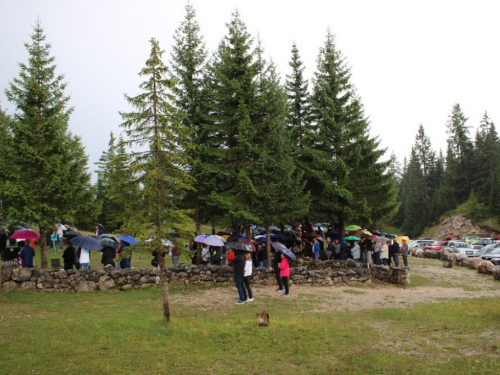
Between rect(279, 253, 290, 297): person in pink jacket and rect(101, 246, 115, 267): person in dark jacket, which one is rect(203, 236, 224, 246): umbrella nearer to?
rect(279, 253, 290, 297): person in pink jacket

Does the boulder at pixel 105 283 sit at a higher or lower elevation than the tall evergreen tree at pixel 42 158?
lower

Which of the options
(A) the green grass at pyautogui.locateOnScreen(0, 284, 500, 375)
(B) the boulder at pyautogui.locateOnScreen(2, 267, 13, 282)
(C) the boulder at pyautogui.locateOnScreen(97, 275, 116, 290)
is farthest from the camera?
(C) the boulder at pyautogui.locateOnScreen(97, 275, 116, 290)

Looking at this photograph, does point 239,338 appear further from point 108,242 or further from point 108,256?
point 108,256

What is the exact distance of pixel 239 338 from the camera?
915 centimetres

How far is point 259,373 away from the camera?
7.18 metres

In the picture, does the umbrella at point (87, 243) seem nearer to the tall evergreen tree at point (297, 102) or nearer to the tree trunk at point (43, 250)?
the tree trunk at point (43, 250)

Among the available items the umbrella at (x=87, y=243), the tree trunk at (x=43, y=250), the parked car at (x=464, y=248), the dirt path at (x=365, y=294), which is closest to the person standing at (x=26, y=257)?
the tree trunk at (x=43, y=250)

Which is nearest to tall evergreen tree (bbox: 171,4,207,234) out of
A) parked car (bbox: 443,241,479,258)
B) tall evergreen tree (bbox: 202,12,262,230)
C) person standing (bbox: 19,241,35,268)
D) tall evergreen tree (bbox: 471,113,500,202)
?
tall evergreen tree (bbox: 202,12,262,230)

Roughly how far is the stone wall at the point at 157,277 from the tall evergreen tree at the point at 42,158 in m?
1.67

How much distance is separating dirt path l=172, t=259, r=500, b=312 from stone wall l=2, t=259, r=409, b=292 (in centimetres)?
60

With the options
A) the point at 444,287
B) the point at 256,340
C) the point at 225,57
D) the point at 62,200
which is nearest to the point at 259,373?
the point at 256,340

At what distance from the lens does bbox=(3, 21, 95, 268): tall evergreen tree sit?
16.4 meters

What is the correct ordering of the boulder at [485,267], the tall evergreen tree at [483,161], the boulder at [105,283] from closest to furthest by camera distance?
the boulder at [105,283] < the boulder at [485,267] < the tall evergreen tree at [483,161]

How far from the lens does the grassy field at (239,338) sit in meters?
7.39
